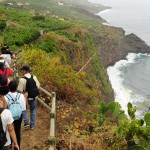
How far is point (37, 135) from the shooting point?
11.5 metres

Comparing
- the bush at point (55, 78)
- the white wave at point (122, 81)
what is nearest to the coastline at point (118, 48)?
the white wave at point (122, 81)

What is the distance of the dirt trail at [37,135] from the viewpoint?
10.7 m

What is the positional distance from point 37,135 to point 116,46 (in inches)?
2938

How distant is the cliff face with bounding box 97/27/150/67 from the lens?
2953 inches

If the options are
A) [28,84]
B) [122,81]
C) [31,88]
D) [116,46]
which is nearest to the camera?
[28,84]

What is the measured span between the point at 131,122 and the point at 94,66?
3703cm

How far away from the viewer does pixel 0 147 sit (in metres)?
7.21

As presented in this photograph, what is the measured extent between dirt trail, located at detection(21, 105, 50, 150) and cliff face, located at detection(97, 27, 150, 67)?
2236 inches

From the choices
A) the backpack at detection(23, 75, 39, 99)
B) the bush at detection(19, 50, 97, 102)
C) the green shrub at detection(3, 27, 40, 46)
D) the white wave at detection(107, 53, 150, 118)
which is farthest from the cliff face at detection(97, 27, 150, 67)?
the backpack at detection(23, 75, 39, 99)

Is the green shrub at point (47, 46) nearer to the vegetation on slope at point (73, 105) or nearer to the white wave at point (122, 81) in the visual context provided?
the vegetation on slope at point (73, 105)

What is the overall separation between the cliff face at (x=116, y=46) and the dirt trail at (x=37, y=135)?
56782 mm

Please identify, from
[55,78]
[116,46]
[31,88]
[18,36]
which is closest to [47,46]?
[18,36]

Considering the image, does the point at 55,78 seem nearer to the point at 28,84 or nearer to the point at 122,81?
the point at 28,84

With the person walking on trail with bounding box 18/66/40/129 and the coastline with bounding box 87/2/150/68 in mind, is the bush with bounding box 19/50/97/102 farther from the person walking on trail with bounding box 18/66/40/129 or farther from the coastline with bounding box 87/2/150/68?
the coastline with bounding box 87/2/150/68
